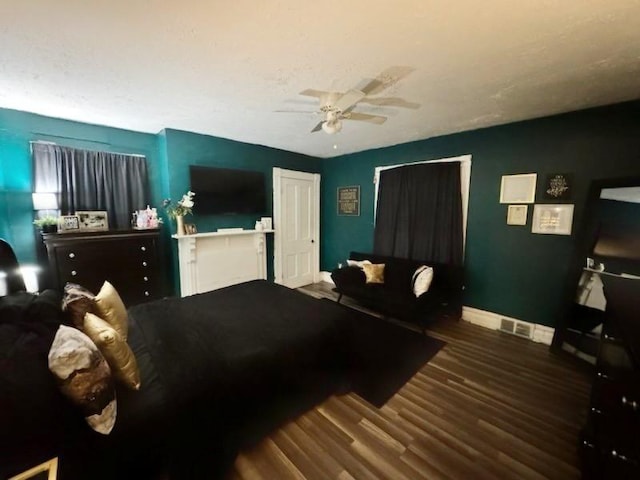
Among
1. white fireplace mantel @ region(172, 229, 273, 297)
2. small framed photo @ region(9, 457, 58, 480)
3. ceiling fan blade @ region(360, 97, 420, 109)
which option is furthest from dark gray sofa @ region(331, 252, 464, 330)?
small framed photo @ region(9, 457, 58, 480)

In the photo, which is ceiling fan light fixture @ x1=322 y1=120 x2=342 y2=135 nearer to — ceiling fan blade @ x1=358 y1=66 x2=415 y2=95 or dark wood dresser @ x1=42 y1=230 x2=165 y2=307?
ceiling fan blade @ x1=358 y1=66 x2=415 y2=95

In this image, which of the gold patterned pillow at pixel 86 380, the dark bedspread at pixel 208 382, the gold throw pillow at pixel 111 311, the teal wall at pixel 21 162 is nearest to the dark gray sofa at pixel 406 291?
the dark bedspread at pixel 208 382

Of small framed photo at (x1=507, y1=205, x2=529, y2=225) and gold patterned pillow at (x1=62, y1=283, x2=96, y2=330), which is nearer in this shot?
gold patterned pillow at (x1=62, y1=283, x2=96, y2=330)

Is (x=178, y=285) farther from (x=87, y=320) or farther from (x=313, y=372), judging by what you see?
(x=313, y=372)

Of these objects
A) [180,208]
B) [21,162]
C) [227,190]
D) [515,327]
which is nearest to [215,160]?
[227,190]

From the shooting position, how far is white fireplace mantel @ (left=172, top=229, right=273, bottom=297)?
11.3 feet

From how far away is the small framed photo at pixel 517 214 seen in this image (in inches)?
115

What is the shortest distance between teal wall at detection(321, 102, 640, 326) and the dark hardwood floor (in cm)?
92

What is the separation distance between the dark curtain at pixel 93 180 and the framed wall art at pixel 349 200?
10.3ft

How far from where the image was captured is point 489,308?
3219 mm

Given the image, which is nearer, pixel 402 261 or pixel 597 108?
pixel 597 108

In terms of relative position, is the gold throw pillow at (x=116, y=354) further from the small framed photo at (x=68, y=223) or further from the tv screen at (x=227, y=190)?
the tv screen at (x=227, y=190)

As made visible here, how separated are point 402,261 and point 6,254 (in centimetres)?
425

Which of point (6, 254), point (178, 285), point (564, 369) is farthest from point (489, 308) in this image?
point (6, 254)
